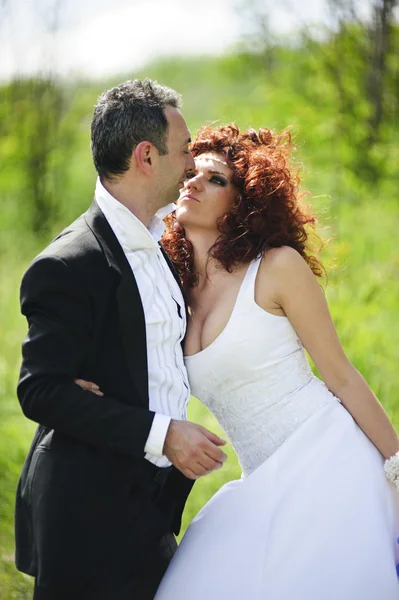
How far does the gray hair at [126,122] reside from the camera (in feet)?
8.74

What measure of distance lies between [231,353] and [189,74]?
15967 millimetres

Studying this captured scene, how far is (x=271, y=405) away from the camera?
2959mm

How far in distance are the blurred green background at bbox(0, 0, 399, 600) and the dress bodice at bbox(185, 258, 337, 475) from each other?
5.36ft

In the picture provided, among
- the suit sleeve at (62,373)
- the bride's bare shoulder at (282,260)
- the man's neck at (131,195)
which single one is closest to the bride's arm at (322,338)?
the bride's bare shoulder at (282,260)

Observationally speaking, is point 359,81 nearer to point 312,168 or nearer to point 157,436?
point 312,168

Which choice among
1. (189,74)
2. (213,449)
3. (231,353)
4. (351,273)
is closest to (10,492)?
(231,353)

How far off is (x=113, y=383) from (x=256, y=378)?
0.60 meters

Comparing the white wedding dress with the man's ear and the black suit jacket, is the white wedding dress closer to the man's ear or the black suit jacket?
the black suit jacket

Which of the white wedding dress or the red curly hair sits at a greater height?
the red curly hair

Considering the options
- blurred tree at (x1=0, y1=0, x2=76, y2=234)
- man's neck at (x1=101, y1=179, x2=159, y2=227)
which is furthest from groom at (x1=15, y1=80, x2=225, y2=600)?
blurred tree at (x1=0, y1=0, x2=76, y2=234)

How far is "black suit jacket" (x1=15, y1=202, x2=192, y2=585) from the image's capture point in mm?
2377

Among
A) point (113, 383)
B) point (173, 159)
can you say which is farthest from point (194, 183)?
point (113, 383)

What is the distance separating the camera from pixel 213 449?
2369 mm

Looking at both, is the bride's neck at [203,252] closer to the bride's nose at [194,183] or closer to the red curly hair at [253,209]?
the red curly hair at [253,209]
